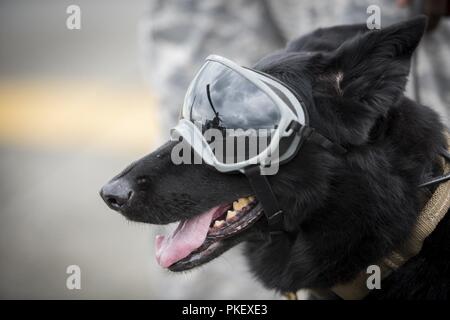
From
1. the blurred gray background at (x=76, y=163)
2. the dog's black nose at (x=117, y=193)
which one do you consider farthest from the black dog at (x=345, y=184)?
the blurred gray background at (x=76, y=163)

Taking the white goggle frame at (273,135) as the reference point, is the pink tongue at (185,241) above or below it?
below

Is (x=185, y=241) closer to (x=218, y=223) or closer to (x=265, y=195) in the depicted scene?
(x=218, y=223)

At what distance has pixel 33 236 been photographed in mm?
5004

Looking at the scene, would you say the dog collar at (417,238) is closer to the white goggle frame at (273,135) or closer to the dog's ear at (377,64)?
the dog's ear at (377,64)

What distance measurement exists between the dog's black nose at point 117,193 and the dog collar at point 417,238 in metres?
0.76

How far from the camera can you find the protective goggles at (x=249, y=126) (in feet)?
6.68

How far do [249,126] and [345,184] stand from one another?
36 centimetres

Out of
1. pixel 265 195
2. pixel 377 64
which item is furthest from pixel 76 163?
pixel 377 64

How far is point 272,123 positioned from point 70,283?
2647mm

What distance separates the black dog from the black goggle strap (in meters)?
0.03

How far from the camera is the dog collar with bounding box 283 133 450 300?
6.77 feet

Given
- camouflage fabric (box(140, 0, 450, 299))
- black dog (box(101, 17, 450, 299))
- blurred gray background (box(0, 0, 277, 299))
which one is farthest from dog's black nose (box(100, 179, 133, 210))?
camouflage fabric (box(140, 0, 450, 299))

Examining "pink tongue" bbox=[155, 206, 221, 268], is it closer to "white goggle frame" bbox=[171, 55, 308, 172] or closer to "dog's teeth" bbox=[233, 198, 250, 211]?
"dog's teeth" bbox=[233, 198, 250, 211]

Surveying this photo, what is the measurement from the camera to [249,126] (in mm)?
2053
